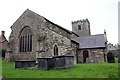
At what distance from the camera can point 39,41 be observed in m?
26.2

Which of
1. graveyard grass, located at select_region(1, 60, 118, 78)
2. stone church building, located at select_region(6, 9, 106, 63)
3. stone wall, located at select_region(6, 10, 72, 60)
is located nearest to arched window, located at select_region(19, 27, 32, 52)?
stone church building, located at select_region(6, 9, 106, 63)

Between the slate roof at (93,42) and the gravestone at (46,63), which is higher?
the slate roof at (93,42)

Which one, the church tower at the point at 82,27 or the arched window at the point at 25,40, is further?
the church tower at the point at 82,27

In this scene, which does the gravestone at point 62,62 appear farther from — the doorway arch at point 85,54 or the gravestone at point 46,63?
the doorway arch at point 85,54

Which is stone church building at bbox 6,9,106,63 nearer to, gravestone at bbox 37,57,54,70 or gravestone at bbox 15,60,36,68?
gravestone at bbox 15,60,36,68

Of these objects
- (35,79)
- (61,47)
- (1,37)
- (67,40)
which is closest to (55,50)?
(61,47)

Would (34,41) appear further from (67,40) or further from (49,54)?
(67,40)

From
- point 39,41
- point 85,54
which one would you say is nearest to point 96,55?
point 85,54

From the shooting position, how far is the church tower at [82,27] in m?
53.7

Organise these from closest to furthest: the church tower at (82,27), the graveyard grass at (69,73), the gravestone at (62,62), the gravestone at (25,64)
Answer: the graveyard grass at (69,73) → the gravestone at (62,62) → the gravestone at (25,64) → the church tower at (82,27)

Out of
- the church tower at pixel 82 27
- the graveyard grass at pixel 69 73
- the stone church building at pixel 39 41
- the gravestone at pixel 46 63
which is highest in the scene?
the church tower at pixel 82 27

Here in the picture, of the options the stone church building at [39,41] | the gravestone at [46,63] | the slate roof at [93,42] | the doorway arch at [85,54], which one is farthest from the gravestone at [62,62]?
the doorway arch at [85,54]

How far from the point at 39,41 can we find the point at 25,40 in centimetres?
459

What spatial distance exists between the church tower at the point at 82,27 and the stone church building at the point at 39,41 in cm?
1963
